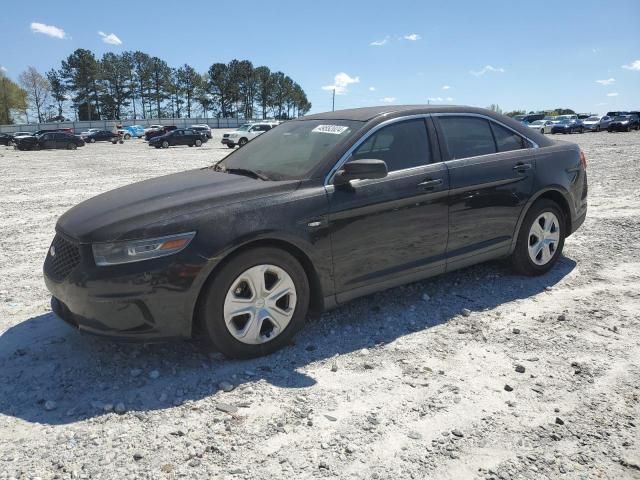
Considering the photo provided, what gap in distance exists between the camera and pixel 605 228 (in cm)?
660

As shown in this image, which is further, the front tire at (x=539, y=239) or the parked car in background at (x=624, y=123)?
the parked car in background at (x=624, y=123)

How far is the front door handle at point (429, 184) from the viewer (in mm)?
3973

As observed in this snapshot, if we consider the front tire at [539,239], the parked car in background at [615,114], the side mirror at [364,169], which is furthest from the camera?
the parked car in background at [615,114]

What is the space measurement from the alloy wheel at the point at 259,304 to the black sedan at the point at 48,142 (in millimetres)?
38489

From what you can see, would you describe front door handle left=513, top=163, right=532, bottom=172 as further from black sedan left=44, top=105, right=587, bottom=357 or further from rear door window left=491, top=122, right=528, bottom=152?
rear door window left=491, top=122, right=528, bottom=152

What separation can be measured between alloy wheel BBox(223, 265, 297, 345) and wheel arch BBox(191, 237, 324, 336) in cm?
14

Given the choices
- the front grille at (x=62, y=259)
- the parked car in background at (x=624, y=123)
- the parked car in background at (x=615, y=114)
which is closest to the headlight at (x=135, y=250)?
the front grille at (x=62, y=259)

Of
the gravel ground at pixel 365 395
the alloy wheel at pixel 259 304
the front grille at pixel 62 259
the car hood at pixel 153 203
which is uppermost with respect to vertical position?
the car hood at pixel 153 203

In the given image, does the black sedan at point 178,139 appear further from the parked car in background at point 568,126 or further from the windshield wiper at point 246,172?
the windshield wiper at point 246,172

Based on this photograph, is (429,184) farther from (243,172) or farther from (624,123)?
(624,123)

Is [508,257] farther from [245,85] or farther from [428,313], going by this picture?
[245,85]

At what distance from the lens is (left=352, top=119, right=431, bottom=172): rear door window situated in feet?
12.8

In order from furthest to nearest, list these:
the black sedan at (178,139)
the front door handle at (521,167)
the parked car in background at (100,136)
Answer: the parked car in background at (100,136) < the black sedan at (178,139) < the front door handle at (521,167)

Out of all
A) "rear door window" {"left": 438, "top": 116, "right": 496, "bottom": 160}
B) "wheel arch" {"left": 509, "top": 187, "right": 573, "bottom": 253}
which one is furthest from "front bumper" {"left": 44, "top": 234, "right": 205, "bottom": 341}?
"wheel arch" {"left": 509, "top": 187, "right": 573, "bottom": 253}
